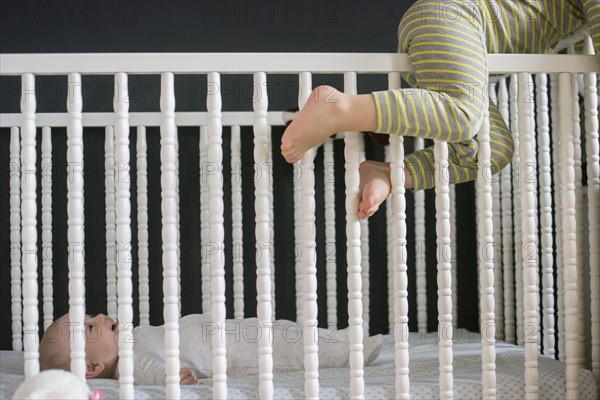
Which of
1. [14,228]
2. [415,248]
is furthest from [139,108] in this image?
[415,248]

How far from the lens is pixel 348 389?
5.16 feet

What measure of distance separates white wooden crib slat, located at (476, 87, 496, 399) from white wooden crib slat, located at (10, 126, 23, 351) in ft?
4.02

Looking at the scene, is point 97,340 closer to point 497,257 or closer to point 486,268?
point 486,268

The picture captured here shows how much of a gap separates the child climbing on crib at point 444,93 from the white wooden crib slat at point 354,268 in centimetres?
2

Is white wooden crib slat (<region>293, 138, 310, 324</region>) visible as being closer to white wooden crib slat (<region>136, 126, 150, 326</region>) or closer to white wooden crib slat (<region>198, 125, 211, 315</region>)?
white wooden crib slat (<region>198, 125, 211, 315</region>)

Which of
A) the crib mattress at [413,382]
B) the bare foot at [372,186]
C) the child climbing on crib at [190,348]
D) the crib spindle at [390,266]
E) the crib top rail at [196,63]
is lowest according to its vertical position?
the crib mattress at [413,382]

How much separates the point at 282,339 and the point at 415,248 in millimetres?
684

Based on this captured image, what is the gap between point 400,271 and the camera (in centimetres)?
153

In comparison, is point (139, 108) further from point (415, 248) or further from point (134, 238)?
point (415, 248)

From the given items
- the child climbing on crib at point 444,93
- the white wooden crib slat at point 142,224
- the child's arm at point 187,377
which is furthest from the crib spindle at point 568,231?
the white wooden crib slat at point 142,224

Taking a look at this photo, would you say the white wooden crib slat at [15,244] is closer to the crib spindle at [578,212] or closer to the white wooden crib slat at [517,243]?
the white wooden crib slat at [517,243]

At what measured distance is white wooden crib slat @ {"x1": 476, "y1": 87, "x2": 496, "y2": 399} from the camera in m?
1.56

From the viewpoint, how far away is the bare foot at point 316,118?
1.48 meters

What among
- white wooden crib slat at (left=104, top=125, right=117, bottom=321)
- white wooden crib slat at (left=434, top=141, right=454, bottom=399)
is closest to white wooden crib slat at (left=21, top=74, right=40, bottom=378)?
white wooden crib slat at (left=434, top=141, right=454, bottom=399)
